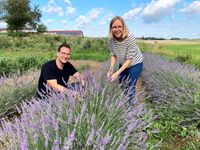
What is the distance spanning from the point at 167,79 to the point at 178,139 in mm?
2192

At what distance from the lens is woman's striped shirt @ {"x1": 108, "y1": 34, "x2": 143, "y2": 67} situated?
598cm

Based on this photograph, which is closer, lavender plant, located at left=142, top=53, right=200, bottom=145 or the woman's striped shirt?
lavender plant, located at left=142, top=53, right=200, bottom=145

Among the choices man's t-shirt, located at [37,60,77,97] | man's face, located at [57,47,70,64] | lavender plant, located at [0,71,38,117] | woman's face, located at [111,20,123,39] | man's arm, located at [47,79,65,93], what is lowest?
lavender plant, located at [0,71,38,117]

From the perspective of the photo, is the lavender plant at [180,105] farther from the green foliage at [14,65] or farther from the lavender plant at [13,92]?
the green foliage at [14,65]

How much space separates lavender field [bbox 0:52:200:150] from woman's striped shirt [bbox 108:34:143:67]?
413 mm

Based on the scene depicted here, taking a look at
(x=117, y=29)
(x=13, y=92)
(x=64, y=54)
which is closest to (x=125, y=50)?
(x=117, y=29)

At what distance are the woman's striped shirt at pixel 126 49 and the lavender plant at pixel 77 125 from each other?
3.50 ft

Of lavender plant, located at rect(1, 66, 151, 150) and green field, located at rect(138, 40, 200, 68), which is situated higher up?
lavender plant, located at rect(1, 66, 151, 150)

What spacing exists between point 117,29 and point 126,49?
395 mm

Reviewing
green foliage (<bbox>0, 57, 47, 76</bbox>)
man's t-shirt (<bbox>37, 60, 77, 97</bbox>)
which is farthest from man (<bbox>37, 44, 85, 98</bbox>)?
green foliage (<bbox>0, 57, 47, 76</bbox>)

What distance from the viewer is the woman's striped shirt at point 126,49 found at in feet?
19.6

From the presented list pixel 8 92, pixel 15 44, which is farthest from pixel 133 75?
pixel 15 44

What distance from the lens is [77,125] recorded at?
3.34 meters

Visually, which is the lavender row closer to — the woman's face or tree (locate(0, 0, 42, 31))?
the woman's face
